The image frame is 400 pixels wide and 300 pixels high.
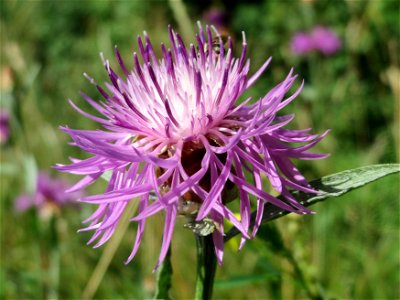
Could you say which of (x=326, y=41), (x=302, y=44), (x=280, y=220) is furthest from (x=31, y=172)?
(x=326, y=41)

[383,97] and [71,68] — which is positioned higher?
[71,68]

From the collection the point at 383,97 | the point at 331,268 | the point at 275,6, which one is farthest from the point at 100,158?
the point at 275,6

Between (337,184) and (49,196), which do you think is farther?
(49,196)

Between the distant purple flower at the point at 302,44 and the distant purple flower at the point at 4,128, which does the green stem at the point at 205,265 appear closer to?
the distant purple flower at the point at 4,128

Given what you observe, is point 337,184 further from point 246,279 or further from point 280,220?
point 280,220

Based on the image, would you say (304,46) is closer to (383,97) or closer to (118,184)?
(383,97)

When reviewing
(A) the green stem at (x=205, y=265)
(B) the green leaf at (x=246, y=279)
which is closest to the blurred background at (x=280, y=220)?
(B) the green leaf at (x=246, y=279)

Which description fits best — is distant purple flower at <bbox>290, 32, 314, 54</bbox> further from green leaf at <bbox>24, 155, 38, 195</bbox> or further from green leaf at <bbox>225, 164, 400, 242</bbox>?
green leaf at <bbox>225, 164, 400, 242</bbox>
